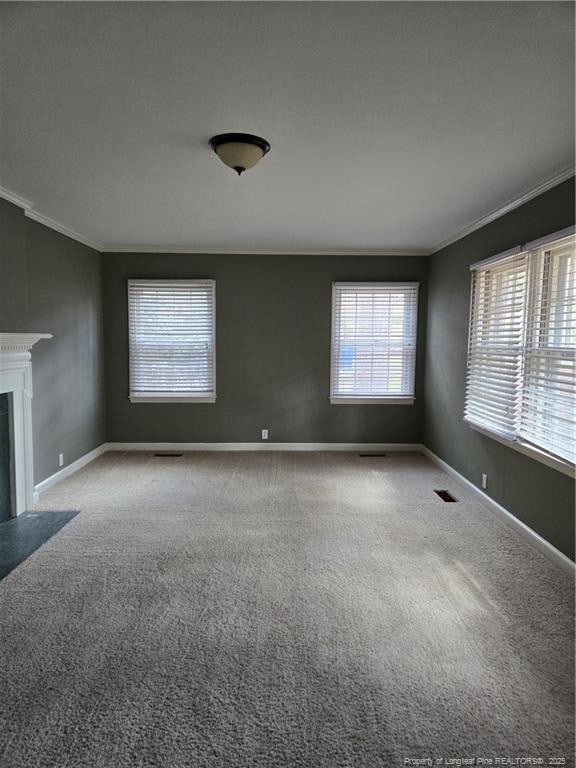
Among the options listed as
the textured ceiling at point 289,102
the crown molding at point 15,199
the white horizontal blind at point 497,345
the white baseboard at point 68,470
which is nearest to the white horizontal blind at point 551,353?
the white horizontal blind at point 497,345

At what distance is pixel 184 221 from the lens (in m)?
4.22

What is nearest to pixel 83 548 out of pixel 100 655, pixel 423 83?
pixel 100 655

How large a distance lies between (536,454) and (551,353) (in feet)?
2.39

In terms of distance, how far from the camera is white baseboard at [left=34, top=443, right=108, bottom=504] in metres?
4.12

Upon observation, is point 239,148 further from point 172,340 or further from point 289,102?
point 172,340

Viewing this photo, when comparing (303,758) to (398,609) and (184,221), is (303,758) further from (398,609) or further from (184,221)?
(184,221)

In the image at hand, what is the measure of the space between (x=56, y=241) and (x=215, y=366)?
2235mm

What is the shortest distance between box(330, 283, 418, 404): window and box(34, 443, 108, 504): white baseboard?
3043 mm

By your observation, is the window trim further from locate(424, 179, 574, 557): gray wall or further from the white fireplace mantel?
the white fireplace mantel

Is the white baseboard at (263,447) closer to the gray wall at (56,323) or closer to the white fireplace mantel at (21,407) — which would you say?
the gray wall at (56,323)

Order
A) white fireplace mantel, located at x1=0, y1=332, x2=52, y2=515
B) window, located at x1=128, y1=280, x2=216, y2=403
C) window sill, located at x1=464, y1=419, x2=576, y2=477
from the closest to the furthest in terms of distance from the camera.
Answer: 1. window sill, located at x1=464, y1=419, x2=576, y2=477
2. white fireplace mantel, located at x1=0, y1=332, x2=52, y2=515
3. window, located at x1=128, y1=280, x2=216, y2=403

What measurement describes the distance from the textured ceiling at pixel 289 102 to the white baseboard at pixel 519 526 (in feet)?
8.29

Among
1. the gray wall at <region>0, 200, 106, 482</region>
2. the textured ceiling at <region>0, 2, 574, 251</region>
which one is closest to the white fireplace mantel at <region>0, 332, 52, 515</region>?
the gray wall at <region>0, 200, 106, 482</region>

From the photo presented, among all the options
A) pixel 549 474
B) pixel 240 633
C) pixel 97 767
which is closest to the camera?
pixel 97 767
